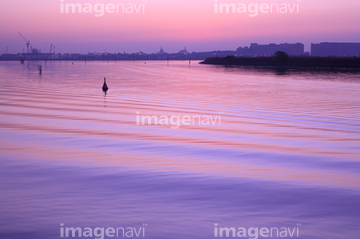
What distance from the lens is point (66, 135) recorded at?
1672 centimetres

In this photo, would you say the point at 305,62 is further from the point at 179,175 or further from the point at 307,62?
the point at 179,175

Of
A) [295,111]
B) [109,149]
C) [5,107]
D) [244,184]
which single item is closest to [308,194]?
[244,184]

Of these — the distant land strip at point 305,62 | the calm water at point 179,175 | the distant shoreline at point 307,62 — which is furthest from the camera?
the distant land strip at point 305,62

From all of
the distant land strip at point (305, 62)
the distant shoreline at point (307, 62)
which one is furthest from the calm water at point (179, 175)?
the distant land strip at point (305, 62)

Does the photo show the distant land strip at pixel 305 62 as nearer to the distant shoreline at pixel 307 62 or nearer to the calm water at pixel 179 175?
the distant shoreline at pixel 307 62

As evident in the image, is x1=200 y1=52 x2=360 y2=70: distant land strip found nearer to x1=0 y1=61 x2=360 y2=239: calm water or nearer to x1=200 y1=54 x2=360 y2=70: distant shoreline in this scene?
x1=200 y1=54 x2=360 y2=70: distant shoreline

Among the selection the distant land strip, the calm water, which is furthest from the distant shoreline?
the calm water

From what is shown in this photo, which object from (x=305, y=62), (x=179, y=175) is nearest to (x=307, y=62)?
(x=305, y=62)

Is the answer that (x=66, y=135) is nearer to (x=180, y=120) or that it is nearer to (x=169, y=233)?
(x=180, y=120)

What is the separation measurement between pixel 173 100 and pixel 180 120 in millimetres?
→ 11247

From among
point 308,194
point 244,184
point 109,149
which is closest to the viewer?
point 308,194

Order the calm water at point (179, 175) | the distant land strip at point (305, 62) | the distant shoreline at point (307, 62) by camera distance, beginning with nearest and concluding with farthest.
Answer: the calm water at point (179, 175), the distant shoreline at point (307, 62), the distant land strip at point (305, 62)

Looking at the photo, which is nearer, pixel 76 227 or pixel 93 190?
pixel 76 227

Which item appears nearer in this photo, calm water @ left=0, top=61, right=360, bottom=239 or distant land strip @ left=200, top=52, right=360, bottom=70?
calm water @ left=0, top=61, right=360, bottom=239
